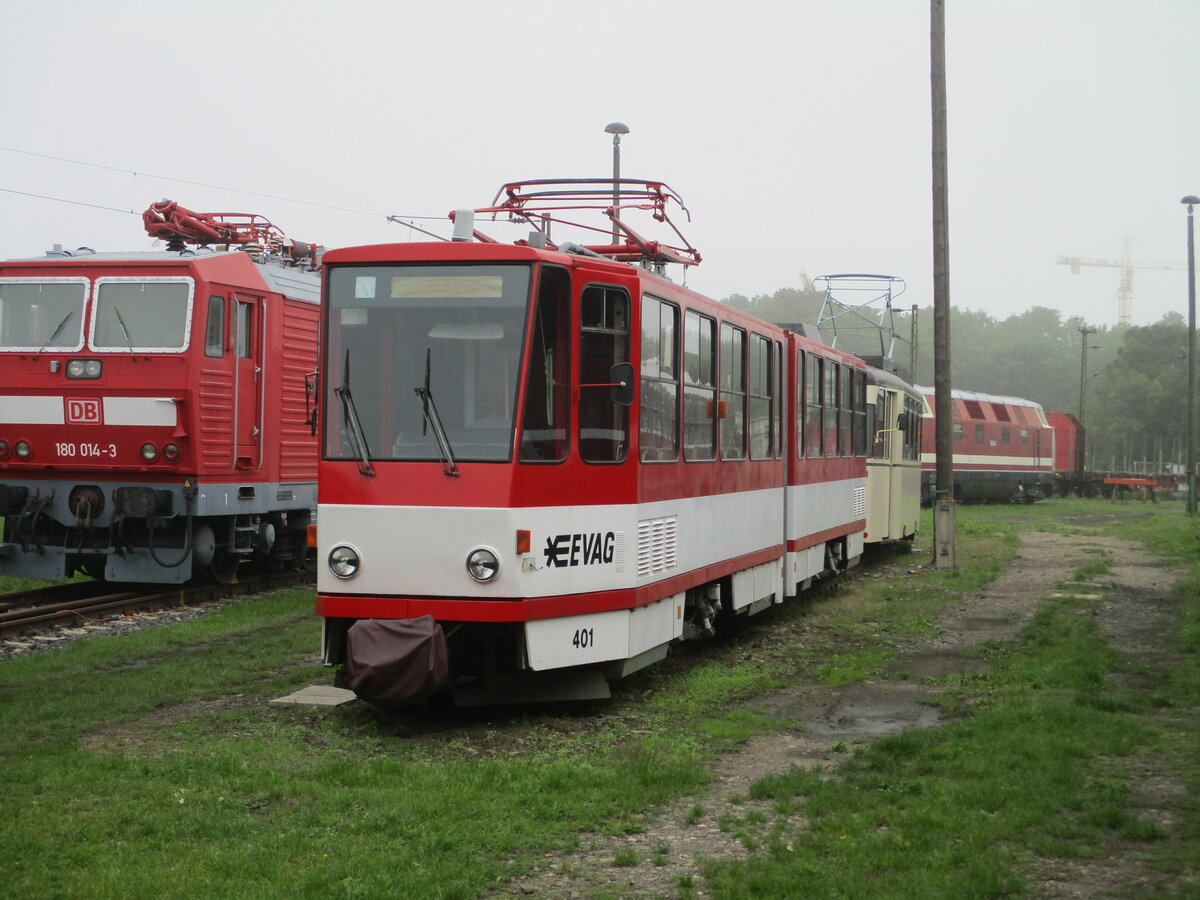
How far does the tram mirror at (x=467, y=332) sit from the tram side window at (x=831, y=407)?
8.10 metres

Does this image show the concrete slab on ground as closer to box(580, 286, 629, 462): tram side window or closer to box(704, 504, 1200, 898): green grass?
box(580, 286, 629, 462): tram side window

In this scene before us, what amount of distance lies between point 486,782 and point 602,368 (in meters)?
3.01

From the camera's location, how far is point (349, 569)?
8531mm

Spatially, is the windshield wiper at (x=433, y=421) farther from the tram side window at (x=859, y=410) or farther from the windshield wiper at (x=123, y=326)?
the tram side window at (x=859, y=410)

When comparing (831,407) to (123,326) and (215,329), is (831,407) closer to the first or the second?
(215,329)

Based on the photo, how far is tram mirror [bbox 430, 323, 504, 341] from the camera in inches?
336

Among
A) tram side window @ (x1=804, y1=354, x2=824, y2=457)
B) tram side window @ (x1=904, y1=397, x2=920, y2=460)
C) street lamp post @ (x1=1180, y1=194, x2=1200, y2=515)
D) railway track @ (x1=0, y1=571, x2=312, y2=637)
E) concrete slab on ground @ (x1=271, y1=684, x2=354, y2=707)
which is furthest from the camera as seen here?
street lamp post @ (x1=1180, y1=194, x2=1200, y2=515)

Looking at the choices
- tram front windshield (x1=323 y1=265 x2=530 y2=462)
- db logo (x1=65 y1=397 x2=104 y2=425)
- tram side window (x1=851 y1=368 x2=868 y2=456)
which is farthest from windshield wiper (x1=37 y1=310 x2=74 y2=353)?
tram side window (x1=851 y1=368 x2=868 y2=456)

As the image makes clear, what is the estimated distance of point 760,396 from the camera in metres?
12.9

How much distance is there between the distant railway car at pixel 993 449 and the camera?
48062mm

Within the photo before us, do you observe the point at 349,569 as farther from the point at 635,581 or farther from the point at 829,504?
the point at 829,504

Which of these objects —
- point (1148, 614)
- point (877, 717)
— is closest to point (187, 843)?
point (877, 717)

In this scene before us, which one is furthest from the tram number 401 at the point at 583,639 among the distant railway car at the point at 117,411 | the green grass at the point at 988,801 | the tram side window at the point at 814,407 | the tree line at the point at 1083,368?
the tree line at the point at 1083,368

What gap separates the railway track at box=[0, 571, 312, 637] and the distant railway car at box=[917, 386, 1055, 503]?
32.1 metres
